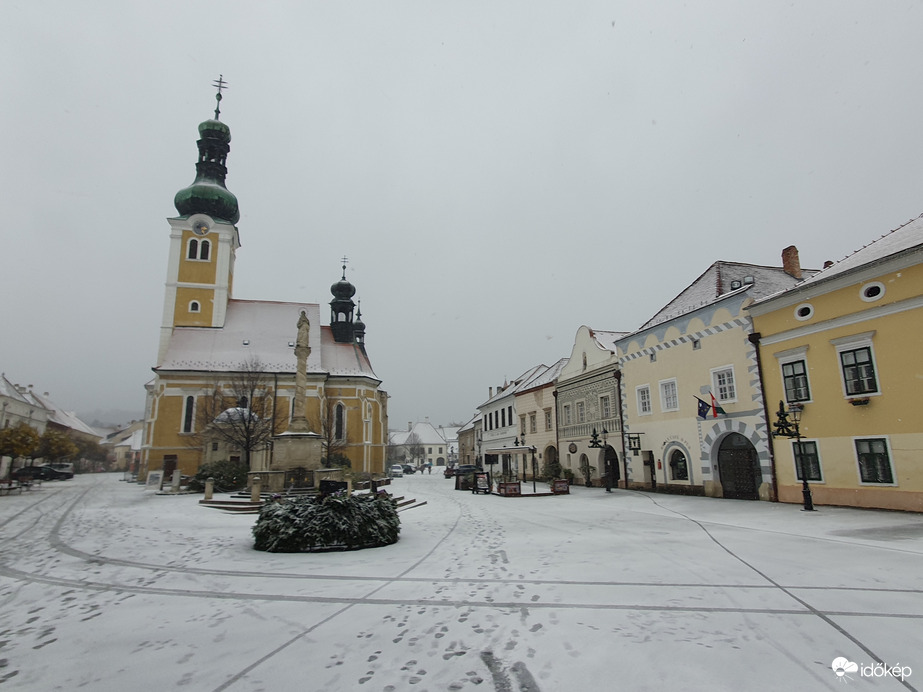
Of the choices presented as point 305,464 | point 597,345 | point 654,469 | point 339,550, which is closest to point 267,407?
point 305,464

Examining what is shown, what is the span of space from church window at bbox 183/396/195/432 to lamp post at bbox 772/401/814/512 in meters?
38.1

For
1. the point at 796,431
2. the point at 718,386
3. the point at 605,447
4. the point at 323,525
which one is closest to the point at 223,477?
the point at 323,525

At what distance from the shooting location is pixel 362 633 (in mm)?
5125

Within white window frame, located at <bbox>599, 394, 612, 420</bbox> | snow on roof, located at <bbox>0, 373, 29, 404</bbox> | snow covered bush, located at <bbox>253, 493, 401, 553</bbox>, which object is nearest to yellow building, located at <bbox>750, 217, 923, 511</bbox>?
white window frame, located at <bbox>599, 394, 612, 420</bbox>

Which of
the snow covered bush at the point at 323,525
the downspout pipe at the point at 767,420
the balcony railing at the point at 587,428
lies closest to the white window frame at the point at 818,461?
the downspout pipe at the point at 767,420

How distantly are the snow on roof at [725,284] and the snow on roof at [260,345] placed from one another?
2772 centimetres

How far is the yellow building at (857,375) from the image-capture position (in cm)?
1442

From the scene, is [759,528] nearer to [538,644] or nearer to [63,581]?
[538,644]

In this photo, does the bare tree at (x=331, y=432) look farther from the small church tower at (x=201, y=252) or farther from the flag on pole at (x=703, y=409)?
the flag on pole at (x=703, y=409)

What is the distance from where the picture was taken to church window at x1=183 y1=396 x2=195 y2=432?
38406 millimetres

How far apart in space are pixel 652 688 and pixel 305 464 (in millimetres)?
19826

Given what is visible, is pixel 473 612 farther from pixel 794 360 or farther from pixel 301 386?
pixel 301 386

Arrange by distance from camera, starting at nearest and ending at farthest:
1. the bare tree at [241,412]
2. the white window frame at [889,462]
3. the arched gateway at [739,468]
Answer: the white window frame at [889,462], the arched gateway at [739,468], the bare tree at [241,412]

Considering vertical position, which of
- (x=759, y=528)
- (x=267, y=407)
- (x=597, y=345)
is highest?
(x=597, y=345)
